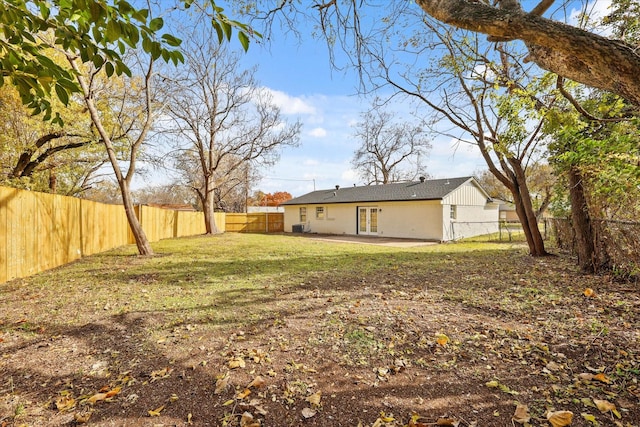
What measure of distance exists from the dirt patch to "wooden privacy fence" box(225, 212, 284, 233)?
63.0ft

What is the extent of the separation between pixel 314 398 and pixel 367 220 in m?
17.1

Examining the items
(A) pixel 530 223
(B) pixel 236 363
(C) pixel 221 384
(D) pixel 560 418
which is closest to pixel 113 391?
(C) pixel 221 384

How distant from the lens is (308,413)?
2.09m

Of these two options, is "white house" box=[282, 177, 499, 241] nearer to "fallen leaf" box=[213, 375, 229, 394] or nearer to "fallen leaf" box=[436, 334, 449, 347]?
"fallen leaf" box=[436, 334, 449, 347]

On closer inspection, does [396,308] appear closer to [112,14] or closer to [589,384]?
[589,384]

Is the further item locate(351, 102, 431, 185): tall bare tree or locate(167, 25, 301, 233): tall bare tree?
locate(351, 102, 431, 185): tall bare tree

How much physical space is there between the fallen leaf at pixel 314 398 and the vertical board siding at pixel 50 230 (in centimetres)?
661

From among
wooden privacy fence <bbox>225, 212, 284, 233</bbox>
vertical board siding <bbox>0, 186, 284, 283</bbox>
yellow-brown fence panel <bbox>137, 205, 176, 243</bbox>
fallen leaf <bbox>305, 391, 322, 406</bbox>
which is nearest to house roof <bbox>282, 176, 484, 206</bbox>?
wooden privacy fence <bbox>225, 212, 284, 233</bbox>

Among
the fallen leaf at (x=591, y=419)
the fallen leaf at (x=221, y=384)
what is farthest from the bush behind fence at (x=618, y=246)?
the fallen leaf at (x=221, y=384)

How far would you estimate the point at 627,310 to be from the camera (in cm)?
395

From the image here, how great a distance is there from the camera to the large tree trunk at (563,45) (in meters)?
1.71

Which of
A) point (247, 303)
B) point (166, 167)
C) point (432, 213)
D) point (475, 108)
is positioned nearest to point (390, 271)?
point (247, 303)

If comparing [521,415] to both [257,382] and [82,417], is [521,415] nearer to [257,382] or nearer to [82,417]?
[257,382]

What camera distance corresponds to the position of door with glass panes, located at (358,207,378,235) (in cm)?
1862
